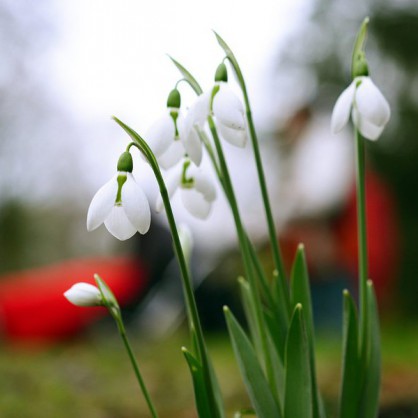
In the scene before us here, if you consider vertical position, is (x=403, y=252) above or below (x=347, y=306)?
below

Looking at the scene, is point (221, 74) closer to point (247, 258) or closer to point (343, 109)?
point (343, 109)

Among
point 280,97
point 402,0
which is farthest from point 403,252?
point 402,0

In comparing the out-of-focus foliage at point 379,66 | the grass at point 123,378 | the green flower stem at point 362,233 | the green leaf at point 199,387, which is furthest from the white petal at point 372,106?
the out-of-focus foliage at point 379,66

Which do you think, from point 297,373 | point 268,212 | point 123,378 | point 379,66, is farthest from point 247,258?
point 379,66

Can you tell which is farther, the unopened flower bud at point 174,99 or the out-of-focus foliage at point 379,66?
the out-of-focus foliage at point 379,66

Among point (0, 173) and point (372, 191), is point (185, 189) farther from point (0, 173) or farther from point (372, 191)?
point (0, 173)

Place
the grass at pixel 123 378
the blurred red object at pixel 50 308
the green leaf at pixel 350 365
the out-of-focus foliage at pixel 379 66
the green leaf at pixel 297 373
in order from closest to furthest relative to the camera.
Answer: the green leaf at pixel 297 373 → the green leaf at pixel 350 365 → the grass at pixel 123 378 → the blurred red object at pixel 50 308 → the out-of-focus foliage at pixel 379 66

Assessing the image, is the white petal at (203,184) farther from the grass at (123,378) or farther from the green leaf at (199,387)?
the grass at (123,378)

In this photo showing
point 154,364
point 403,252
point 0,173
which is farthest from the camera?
point 0,173
